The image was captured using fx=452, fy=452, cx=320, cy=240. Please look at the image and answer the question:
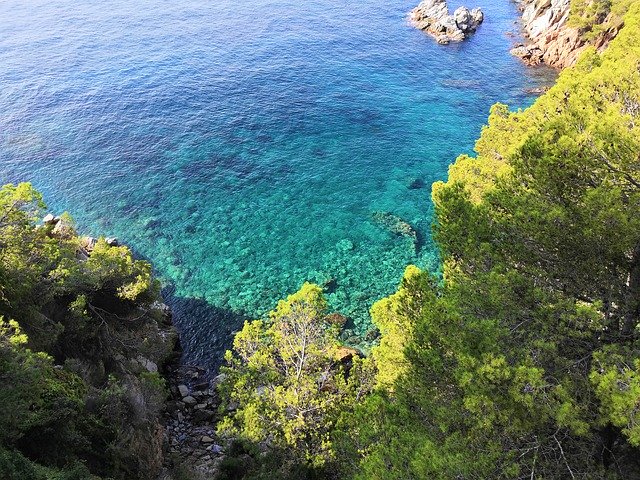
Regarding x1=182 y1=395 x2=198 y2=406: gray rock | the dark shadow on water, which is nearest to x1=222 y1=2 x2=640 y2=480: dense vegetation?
x1=182 y1=395 x2=198 y2=406: gray rock

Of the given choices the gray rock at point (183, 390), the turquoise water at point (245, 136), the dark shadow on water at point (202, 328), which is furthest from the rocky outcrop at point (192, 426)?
the turquoise water at point (245, 136)

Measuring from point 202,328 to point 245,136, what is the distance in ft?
98.4

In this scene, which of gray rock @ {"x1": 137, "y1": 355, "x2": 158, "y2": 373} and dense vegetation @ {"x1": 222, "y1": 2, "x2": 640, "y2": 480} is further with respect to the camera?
gray rock @ {"x1": 137, "y1": 355, "x2": 158, "y2": 373}

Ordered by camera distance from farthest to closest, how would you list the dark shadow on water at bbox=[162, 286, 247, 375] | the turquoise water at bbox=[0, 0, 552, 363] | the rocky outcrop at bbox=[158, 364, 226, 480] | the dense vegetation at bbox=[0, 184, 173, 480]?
the turquoise water at bbox=[0, 0, 552, 363] < the dark shadow on water at bbox=[162, 286, 247, 375] < the rocky outcrop at bbox=[158, 364, 226, 480] < the dense vegetation at bbox=[0, 184, 173, 480]

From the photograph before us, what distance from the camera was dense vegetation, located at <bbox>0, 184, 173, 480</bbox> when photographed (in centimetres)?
1622

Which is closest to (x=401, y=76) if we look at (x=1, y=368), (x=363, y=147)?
(x=363, y=147)

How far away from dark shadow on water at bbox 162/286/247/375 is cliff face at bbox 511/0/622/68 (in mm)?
62899

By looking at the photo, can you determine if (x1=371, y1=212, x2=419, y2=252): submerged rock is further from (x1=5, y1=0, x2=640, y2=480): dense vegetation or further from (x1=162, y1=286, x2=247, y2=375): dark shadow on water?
(x1=5, y1=0, x2=640, y2=480): dense vegetation

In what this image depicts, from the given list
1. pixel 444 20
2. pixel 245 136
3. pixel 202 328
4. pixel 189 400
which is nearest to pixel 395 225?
pixel 202 328

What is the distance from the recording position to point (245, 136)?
56688 mm

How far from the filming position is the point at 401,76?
70.4 metres

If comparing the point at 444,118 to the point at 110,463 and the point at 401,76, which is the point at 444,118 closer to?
the point at 401,76

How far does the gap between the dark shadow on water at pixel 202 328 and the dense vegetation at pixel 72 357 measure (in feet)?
6.34

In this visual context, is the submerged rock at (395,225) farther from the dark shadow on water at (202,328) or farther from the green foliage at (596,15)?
the green foliage at (596,15)
